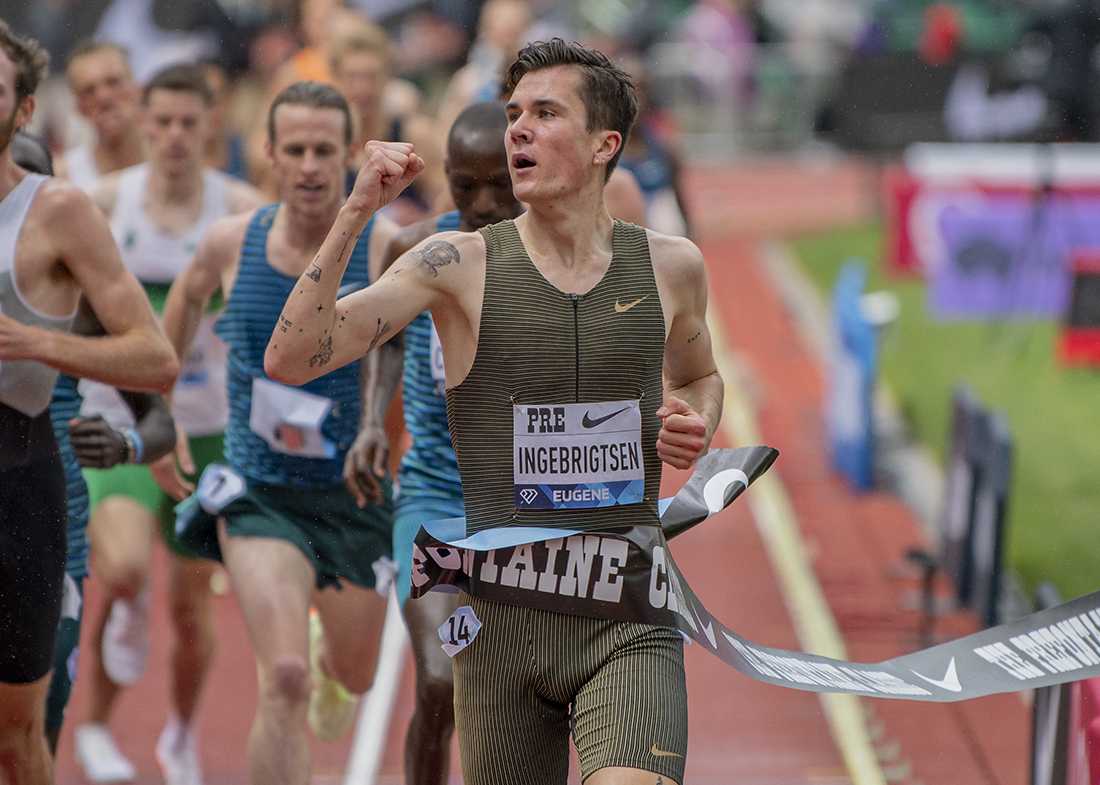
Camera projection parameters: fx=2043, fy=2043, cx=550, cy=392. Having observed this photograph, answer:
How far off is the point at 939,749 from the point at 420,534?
12.4 feet

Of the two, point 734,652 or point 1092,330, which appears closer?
point 734,652

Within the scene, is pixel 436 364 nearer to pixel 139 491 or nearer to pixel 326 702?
pixel 326 702

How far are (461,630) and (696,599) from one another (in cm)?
67

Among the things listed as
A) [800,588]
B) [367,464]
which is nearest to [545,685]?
[367,464]

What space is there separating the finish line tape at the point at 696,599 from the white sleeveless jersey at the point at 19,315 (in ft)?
4.13

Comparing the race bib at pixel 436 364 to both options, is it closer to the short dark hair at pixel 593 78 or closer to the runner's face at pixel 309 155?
the runner's face at pixel 309 155

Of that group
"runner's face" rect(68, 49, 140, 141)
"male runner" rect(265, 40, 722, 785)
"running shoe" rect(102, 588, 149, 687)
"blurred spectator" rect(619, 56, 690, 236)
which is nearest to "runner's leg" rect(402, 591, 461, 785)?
"male runner" rect(265, 40, 722, 785)

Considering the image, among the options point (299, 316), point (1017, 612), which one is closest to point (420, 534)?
point (299, 316)

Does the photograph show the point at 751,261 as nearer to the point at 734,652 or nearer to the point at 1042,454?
the point at 1042,454

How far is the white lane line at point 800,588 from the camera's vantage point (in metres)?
7.99

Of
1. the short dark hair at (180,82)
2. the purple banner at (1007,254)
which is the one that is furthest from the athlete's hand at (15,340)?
the purple banner at (1007,254)

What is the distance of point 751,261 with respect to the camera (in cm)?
2548

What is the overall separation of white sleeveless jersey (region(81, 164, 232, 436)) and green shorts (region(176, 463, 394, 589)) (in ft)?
4.31

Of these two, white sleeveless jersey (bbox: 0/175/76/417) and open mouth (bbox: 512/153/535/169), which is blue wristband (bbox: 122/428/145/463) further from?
open mouth (bbox: 512/153/535/169)
